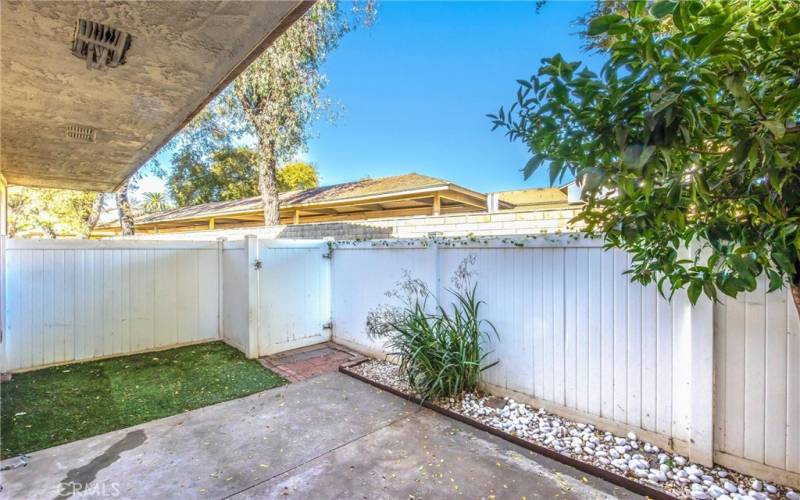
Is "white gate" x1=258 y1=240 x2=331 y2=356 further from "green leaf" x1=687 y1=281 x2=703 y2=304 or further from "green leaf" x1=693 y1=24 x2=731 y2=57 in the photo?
"green leaf" x1=693 y1=24 x2=731 y2=57

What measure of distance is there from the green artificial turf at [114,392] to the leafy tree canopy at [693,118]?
155 inches

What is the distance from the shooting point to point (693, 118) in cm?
98

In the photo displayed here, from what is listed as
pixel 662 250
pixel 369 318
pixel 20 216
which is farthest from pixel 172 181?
pixel 662 250

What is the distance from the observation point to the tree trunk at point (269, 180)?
10.5 metres

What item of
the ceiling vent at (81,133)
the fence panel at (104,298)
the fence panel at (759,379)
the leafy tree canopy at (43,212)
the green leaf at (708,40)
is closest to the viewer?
the green leaf at (708,40)

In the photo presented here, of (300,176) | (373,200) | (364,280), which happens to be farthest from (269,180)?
(300,176)

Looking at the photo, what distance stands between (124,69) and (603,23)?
2.92m

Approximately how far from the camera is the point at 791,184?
4.06ft

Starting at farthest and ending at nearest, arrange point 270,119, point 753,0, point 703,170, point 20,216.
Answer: point 20,216, point 270,119, point 703,170, point 753,0

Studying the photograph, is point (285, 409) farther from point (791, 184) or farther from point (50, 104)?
point (791, 184)

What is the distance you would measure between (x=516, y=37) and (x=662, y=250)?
6.16 meters

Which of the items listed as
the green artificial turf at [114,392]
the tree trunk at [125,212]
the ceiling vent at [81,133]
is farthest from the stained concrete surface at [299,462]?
the tree trunk at [125,212]

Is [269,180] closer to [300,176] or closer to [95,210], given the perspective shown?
[95,210]

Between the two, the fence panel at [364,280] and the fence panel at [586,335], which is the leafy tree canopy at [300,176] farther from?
the fence panel at [586,335]
